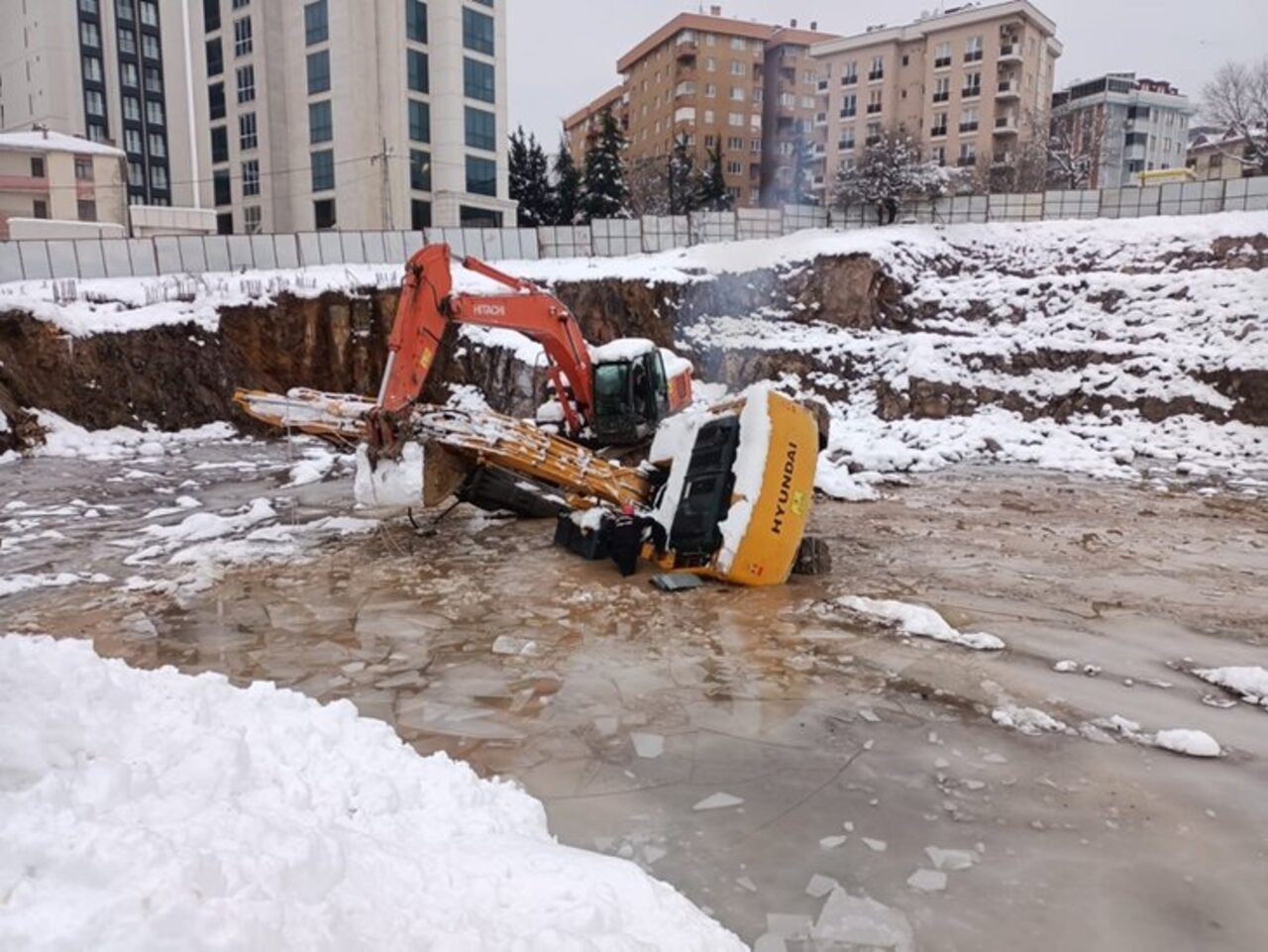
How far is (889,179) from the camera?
37.0 meters

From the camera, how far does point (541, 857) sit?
3531 mm

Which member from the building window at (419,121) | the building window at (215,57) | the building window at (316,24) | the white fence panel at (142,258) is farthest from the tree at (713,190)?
the white fence panel at (142,258)

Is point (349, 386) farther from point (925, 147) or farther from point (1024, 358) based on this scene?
point (925, 147)

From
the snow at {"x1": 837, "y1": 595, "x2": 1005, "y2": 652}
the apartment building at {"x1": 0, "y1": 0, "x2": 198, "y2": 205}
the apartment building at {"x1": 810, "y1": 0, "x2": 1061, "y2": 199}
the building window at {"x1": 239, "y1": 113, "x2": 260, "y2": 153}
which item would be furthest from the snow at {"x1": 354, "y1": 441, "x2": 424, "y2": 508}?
the apartment building at {"x1": 0, "y1": 0, "x2": 198, "y2": 205}

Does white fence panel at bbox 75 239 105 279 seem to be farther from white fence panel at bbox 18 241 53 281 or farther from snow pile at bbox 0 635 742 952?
snow pile at bbox 0 635 742 952

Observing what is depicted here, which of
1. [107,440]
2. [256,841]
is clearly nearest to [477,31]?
[107,440]

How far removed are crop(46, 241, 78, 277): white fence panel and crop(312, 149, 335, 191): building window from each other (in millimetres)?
19651

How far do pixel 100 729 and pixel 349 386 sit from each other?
62.4 ft

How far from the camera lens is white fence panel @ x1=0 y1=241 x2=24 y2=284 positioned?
21188 millimetres

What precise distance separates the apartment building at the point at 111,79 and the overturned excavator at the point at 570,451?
162ft

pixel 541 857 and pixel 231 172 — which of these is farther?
pixel 231 172

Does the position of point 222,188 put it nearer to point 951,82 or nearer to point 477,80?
point 477,80

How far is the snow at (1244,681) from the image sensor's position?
615 cm

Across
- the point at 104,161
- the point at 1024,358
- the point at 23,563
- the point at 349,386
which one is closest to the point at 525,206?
the point at 104,161
